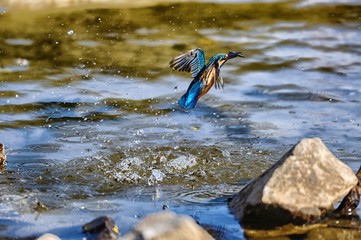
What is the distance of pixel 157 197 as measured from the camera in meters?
5.50

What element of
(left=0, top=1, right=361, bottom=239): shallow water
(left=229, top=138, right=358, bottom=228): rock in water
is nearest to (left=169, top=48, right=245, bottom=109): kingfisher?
(left=0, top=1, right=361, bottom=239): shallow water

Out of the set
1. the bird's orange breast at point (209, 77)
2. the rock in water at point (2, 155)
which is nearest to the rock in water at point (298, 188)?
the bird's orange breast at point (209, 77)

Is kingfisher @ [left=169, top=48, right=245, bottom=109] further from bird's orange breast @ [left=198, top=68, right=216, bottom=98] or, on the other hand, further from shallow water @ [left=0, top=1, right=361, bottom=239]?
shallow water @ [left=0, top=1, right=361, bottom=239]

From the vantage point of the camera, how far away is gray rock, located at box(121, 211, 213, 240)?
4.50 metres

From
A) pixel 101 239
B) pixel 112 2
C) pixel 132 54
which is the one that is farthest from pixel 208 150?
pixel 112 2

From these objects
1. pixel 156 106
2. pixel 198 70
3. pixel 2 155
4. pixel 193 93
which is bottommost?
pixel 156 106

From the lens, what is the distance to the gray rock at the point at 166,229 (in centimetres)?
450

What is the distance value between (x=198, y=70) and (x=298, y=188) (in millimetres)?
1135

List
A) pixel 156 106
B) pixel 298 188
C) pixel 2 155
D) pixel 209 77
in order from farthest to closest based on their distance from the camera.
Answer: pixel 156 106
pixel 2 155
pixel 209 77
pixel 298 188

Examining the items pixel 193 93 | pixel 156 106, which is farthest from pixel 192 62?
pixel 156 106

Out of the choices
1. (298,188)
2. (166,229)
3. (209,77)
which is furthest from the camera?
(209,77)

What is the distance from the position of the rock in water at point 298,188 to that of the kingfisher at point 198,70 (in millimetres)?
854

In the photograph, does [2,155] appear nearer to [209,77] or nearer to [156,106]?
[209,77]

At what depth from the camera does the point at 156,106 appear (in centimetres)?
743
